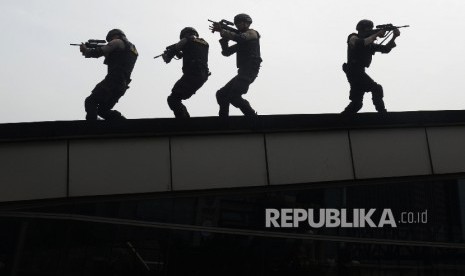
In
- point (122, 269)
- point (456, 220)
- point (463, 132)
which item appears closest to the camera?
point (122, 269)

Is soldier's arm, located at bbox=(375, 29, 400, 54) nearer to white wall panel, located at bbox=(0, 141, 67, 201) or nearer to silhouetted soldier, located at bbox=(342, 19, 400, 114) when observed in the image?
silhouetted soldier, located at bbox=(342, 19, 400, 114)

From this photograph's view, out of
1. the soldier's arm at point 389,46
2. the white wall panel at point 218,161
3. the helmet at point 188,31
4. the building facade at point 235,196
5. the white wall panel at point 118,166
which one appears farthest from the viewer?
the helmet at point 188,31

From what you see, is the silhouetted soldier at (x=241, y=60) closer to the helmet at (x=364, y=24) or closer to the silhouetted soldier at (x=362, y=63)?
the silhouetted soldier at (x=362, y=63)

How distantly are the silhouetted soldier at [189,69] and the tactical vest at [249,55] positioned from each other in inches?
21.7

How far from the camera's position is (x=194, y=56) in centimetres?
769

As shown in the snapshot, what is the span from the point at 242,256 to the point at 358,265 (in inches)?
56.7

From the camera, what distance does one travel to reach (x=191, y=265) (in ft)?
20.1

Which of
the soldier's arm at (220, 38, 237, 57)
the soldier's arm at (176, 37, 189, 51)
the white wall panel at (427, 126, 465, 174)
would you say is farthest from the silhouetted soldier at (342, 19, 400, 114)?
the soldier's arm at (176, 37, 189, 51)

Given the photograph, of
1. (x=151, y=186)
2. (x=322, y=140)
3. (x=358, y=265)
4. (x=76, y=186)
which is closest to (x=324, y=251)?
→ (x=358, y=265)

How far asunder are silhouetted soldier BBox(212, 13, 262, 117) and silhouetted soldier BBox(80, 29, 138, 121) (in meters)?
1.45

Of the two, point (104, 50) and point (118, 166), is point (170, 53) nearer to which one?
point (104, 50)

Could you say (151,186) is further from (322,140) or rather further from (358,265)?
(358,265)

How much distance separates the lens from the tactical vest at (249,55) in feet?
25.1

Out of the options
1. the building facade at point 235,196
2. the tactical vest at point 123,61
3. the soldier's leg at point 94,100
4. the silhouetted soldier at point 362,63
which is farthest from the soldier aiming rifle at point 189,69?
the silhouetted soldier at point 362,63
